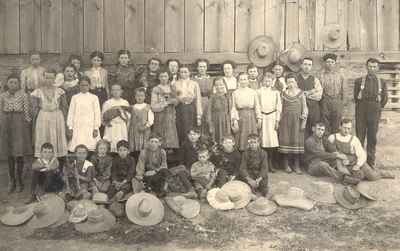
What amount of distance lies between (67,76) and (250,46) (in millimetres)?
2991

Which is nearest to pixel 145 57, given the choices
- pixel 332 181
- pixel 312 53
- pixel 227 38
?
pixel 227 38

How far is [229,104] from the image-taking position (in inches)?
321

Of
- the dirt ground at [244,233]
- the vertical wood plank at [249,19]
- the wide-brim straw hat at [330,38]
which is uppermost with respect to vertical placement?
the vertical wood plank at [249,19]

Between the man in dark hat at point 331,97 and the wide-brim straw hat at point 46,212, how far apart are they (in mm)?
4041

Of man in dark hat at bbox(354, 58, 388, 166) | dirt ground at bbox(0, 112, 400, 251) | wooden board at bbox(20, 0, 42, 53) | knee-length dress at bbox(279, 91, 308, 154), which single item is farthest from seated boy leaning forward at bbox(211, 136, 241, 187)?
wooden board at bbox(20, 0, 42, 53)

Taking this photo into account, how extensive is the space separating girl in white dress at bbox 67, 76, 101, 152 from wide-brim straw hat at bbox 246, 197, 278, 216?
2343 millimetres

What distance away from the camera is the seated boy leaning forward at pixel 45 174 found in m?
7.36

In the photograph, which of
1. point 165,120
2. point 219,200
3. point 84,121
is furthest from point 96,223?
point 165,120

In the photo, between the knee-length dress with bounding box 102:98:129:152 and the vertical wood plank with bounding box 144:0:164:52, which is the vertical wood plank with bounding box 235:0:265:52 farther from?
the knee-length dress with bounding box 102:98:129:152

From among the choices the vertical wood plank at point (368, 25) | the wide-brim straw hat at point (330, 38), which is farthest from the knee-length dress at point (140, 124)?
the vertical wood plank at point (368, 25)

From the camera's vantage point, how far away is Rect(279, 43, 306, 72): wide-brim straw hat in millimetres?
9070

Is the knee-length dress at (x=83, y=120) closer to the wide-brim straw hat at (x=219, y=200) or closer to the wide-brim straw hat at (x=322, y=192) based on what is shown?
the wide-brim straw hat at (x=219, y=200)

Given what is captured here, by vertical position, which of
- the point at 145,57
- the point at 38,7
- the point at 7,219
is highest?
the point at 38,7

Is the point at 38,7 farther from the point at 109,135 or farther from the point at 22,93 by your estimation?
the point at 109,135
